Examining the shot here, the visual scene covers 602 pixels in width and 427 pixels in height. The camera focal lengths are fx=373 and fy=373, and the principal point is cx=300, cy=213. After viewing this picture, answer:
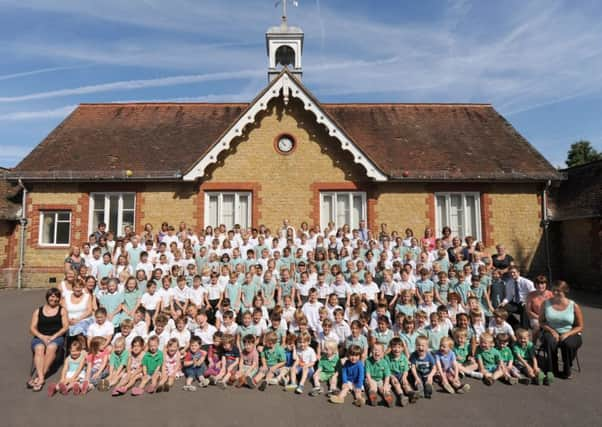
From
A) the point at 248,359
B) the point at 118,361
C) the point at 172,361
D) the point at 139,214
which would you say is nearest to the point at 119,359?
the point at 118,361

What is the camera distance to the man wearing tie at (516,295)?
784 centimetres

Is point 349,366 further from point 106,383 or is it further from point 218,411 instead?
point 106,383

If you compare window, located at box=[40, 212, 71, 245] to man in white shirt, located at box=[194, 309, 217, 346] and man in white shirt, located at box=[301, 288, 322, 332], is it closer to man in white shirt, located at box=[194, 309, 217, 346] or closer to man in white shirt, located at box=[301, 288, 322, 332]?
man in white shirt, located at box=[194, 309, 217, 346]

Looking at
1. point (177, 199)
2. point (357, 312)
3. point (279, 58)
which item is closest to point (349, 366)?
point (357, 312)

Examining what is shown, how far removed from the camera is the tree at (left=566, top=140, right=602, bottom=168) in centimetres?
3716

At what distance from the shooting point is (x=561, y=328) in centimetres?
652

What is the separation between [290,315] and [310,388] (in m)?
1.54

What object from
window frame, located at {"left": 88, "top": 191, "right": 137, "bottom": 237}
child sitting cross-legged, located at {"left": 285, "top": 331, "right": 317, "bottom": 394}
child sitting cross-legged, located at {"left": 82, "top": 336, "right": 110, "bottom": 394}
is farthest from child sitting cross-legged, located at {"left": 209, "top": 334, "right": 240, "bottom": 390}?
window frame, located at {"left": 88, "top": 191, "right": 137, "bottom": 237}

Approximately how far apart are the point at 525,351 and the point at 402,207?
27.7ft

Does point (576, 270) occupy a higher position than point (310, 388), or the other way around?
point (576, 270)

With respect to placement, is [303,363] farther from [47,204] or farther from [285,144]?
[47,204]

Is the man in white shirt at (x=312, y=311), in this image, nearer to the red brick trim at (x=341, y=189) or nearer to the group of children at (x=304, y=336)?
the group of children at (x=304, y=336)

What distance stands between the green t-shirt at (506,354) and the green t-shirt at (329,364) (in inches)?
112

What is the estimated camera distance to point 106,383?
587 centimetres
